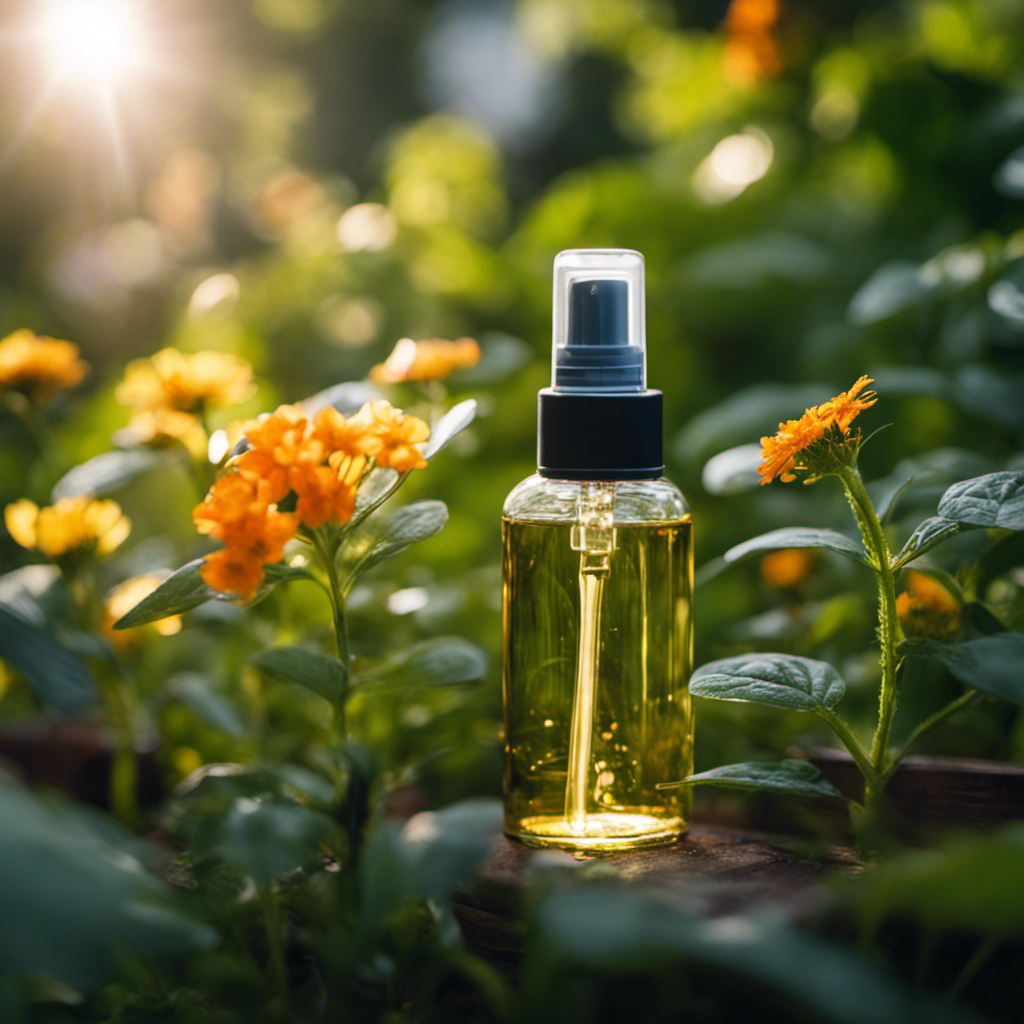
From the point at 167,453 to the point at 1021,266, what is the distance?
0.63m

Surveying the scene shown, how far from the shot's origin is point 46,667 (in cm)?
54

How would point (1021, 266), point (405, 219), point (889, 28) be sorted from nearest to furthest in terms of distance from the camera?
1. point (1021, 266)
2. point (405, 219)
3. point (889, 28)

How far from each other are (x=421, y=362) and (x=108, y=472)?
24 centimetres

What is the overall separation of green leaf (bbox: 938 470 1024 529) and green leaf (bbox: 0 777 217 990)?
37cm

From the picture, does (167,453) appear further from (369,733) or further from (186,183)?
(186,183)

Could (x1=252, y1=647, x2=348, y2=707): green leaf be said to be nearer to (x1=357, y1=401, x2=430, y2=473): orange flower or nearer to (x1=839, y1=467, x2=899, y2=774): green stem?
(x1=357, y1=401, x2=430, y2=473): orange flower

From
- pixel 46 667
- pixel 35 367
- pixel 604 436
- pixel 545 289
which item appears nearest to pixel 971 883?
pixel 604 436

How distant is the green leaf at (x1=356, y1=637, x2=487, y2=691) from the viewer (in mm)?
553

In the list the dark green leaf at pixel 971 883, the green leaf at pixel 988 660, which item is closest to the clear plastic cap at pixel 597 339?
the green leaf at pixel 988 660

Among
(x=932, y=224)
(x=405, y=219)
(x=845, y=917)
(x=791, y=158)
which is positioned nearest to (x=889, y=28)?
(x=791, y=158)

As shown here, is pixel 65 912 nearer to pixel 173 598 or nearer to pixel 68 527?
pixel 173 598

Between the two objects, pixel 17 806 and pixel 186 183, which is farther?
pixel 186 183

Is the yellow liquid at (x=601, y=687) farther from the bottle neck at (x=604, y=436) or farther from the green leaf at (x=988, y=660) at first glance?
the green leaf at (x=988, y=660)

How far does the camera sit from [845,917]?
1.44 feet
